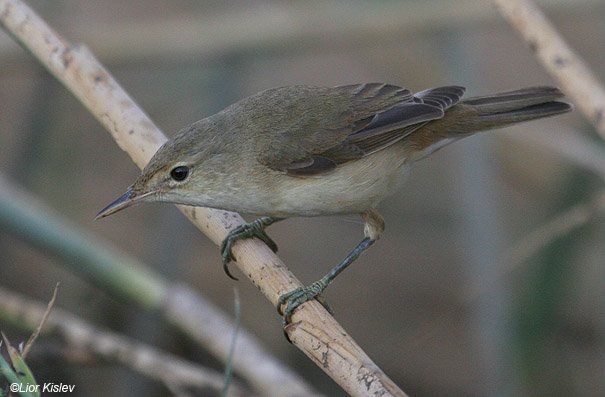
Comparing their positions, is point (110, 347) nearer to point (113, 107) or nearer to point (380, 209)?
point (113, 107)

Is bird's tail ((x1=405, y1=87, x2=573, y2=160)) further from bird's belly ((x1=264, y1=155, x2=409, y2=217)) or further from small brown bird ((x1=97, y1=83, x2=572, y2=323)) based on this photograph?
bird's belly ((x1=264, y1=155, x2=409, y2=217))

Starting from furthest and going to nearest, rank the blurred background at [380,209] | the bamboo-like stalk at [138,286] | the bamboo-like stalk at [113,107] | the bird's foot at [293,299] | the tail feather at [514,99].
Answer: the blurred background at [380,209] → the tail feather at [514,99] → the bamboo-like stalk at [138,286] → the bamboo-like stalk at [113,107] → the bird's foot at [293,299]

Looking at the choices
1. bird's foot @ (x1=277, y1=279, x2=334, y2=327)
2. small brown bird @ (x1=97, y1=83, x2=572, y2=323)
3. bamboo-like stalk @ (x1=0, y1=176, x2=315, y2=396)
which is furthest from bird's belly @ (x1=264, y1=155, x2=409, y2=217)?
bamboo-like stalk @ (x1=0, y1=176, x2=315, y2=396)

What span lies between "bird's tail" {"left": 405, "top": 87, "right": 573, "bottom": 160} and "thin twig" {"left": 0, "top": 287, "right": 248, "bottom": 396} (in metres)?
1.31

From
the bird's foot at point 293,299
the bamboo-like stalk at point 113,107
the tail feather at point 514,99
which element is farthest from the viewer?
the tail feather at point 514,99

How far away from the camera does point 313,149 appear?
8.84ft

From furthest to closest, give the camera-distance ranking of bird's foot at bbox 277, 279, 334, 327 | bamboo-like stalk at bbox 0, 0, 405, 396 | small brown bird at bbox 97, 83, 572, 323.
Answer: small brown bird at bbox 97, 83, 572, 323, bamboo-like stalk at bbox 0, 0, 405, 396, bird's foot at bbox 277, 279, 334, 327

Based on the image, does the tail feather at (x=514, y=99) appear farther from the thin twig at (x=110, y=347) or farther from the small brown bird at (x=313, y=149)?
the thin twig at (x=110, y=347)

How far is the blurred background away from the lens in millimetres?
3699

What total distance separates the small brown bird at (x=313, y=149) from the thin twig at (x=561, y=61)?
0.35 meters

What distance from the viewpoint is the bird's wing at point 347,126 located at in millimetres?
2648

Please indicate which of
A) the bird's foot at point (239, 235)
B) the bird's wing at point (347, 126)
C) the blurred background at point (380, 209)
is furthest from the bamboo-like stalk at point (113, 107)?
the blurred background at point (380, 209)

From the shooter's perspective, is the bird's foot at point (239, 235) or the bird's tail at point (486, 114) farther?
the bird's tail at point (486, 114)

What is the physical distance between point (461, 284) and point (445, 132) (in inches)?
102
